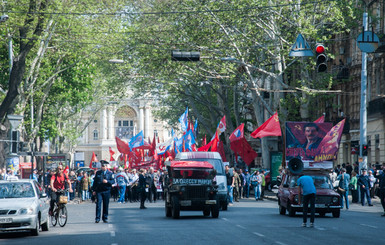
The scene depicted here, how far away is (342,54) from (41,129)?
69.6 feet

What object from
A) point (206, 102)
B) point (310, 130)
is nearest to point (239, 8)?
point (310, 130)

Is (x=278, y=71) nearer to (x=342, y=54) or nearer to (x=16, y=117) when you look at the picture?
(x=342, y=54)

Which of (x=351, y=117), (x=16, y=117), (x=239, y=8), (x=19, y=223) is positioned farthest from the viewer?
(x=351, y=117)

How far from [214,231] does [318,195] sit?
6789mm

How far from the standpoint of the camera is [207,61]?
44.4m

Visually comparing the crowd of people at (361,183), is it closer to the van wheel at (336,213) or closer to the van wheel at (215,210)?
the van wheel at (336,213)

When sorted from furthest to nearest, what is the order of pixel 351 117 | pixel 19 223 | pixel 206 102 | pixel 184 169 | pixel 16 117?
1. pixel 206 102
2. pixel 351 117
3. pixel 16 117
4. pixel 184 169
5. pixel 19 223

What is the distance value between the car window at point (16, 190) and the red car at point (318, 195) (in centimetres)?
890

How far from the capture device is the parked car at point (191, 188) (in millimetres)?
24984

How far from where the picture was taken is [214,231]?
19.3 meters

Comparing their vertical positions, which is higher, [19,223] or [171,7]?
[171,7]

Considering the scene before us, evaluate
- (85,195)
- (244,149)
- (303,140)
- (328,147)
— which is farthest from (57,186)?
(244,149)

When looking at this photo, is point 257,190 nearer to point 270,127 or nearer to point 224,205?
point 270,127

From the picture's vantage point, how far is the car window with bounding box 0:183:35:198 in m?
19.4
